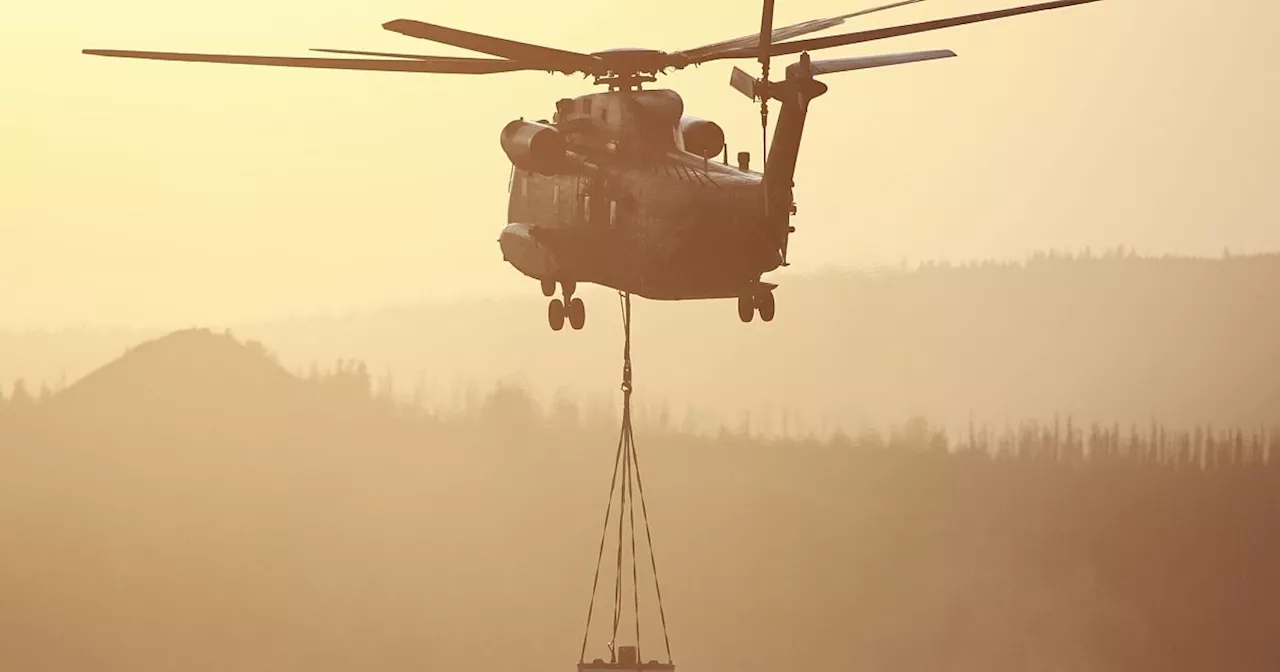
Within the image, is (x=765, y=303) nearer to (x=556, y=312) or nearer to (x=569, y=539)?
(x=556, y=312)

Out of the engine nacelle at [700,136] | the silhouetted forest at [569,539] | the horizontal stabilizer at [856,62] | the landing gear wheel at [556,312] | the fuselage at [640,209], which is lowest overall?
the silhouetted forest at [569,539]

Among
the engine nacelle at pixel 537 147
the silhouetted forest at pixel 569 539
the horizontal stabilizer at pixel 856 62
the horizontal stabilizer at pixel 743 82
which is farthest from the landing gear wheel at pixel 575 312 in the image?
the silhouetted forest at pixel 569 539

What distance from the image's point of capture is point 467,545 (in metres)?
119

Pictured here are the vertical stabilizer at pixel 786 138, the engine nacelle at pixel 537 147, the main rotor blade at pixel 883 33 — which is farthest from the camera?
the engine nacelle at pixel 537 147

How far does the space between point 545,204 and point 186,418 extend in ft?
423

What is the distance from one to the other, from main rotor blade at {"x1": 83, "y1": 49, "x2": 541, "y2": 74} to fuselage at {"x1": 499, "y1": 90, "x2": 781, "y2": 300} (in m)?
1.44

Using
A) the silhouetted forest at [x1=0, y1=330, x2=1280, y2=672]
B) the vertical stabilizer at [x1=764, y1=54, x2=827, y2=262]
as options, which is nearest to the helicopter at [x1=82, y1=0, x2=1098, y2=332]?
the vertical stabilizer at [x1=764, y1=54, x2=827, y2=262]

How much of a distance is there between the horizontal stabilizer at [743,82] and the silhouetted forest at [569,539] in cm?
6743

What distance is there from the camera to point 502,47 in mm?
21766

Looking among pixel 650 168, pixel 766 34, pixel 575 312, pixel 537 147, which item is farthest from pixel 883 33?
pixel 575 312

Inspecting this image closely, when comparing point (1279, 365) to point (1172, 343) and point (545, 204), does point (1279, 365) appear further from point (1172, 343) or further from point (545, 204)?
point (545, 204)

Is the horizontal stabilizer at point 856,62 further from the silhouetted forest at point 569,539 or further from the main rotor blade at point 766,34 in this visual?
the silhouetted forest at point 569,539

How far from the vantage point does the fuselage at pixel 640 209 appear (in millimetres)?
22578

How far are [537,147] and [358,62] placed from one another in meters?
2.64
